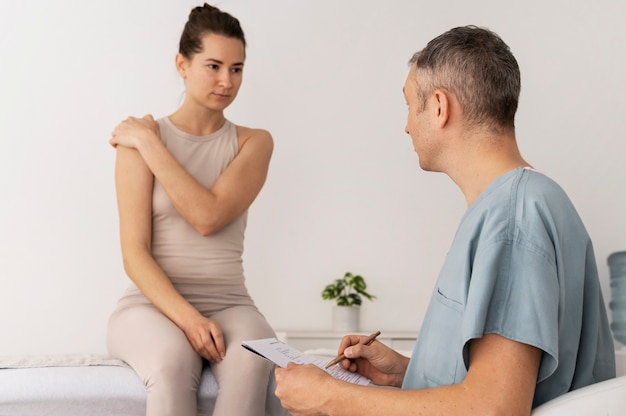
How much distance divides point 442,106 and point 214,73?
1.13m

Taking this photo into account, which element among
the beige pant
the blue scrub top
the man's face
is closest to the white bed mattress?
the beige pant

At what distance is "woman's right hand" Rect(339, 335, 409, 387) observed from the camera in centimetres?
151

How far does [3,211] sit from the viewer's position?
11.5 feet

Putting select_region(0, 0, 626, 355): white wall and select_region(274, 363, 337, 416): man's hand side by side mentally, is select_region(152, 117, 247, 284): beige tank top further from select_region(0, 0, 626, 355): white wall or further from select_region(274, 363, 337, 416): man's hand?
select_region(0, 0, 626, 355): white wall

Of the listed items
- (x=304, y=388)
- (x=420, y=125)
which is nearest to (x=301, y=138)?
(x=420, y=125)

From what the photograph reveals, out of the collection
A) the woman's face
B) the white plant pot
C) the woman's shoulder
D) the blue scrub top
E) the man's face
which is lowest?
the white plant pot

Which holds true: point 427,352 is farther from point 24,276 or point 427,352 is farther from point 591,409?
point 24,276

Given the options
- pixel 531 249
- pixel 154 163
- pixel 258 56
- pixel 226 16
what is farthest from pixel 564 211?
pixel 258 56

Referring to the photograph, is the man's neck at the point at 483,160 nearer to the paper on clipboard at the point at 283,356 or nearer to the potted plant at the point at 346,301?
the paper on clipboard at the point at 283,356

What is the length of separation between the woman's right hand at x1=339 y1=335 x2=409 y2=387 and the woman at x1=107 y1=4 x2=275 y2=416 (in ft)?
0.97

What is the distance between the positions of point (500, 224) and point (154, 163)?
1.18 metres

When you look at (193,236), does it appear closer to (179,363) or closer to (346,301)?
(179,363)

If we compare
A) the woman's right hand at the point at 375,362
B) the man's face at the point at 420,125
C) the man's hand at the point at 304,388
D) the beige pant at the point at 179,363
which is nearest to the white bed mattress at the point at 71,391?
the beige pant at the point at 179,363

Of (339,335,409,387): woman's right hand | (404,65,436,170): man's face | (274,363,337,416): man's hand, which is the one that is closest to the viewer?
(274,363,337,416): man's hand
